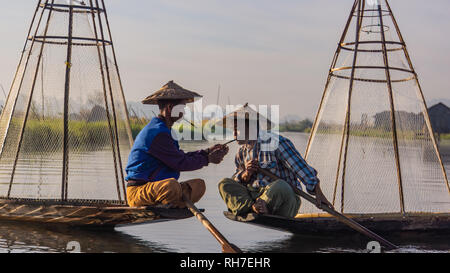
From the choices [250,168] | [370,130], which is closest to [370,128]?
[370,130]

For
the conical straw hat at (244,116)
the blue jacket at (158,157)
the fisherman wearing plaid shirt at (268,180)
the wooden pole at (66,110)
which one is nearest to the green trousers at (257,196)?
the fisherman wearing plaid shirt at (268,180)

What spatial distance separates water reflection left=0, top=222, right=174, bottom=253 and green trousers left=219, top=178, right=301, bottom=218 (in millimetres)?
1003

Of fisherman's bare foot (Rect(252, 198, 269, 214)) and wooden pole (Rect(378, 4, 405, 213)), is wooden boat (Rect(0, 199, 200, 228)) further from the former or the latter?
wooden pole (Rect(378, 4, 405, 213))

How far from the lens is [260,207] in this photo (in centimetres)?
612

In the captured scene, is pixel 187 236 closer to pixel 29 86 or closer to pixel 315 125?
pixel 315 125

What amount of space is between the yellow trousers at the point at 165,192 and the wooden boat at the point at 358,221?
50cm

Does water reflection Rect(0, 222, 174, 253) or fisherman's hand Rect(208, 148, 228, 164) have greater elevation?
fisherman's hand Rect(208, 148, 228, 164)

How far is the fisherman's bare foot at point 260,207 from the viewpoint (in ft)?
20.1

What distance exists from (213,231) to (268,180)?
0.88m

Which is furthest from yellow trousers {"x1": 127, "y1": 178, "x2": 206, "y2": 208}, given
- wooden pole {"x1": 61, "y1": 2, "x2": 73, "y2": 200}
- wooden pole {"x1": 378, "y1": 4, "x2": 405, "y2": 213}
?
wooden pole {"x1": 378, "y1": 4, "x2": 405, "y2": 213}

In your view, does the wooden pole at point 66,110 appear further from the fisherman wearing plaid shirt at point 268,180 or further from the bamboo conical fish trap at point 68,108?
the fisherman wearing plaid shirt at point 268,180

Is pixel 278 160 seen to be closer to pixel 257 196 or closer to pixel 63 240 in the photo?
pixel 257 196

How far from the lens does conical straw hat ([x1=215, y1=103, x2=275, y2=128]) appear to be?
610 centimetres
